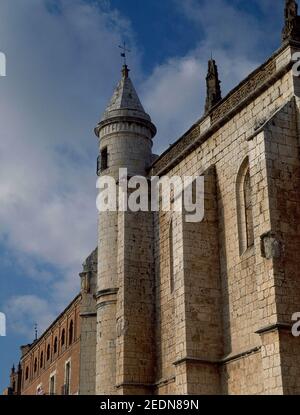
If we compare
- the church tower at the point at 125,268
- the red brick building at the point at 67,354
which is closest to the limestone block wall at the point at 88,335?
the red brick building at the point at 67,354

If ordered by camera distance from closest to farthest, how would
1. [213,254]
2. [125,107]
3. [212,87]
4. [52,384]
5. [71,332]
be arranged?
1. [213,254]
2. [212,87]
3. [125,107]
4. [71,332]
5. [52,384]

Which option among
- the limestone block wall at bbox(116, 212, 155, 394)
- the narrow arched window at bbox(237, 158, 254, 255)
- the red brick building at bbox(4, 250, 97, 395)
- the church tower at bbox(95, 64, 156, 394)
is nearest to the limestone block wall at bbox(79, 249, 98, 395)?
the red brick building at bbox(4, 250, 97, 395)

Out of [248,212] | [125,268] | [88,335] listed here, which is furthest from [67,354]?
[248,212]

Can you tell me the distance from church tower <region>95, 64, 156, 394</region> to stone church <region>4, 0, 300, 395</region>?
0.03 meters

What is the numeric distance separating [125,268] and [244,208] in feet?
18.1

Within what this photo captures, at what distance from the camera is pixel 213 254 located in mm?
20016

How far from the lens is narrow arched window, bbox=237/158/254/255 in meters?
18.9

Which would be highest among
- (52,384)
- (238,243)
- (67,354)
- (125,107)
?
(125,107)

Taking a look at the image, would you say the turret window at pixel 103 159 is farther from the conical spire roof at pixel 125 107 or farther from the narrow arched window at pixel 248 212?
the narrow arched window at pixel 248 212

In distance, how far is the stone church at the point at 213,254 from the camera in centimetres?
1609

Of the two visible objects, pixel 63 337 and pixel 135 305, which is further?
pixel 63 337

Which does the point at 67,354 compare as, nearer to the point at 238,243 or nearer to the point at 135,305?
the point at 135,305

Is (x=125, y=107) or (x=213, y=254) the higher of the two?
(x=125, y=107)

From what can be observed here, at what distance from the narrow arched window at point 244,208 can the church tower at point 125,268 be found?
5.15m
